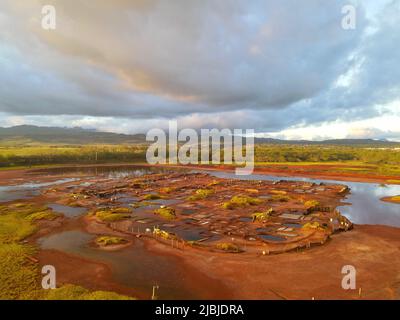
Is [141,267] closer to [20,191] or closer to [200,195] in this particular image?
[200,195]

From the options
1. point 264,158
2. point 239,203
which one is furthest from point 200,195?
point 264,158

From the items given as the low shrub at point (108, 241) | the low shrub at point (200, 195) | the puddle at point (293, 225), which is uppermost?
the low shrub at point (200, 195)

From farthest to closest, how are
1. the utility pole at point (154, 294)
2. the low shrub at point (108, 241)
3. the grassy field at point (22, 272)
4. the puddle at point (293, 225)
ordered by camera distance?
the puddle at point (293, 225) < the low shrub at point (108, 241) < the utility pole at point (154, 294) < the grassy field at point (22, 272)

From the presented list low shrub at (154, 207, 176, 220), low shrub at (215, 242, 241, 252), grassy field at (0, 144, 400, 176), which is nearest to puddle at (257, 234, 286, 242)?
low shrub at (215, 242, 241, 252)

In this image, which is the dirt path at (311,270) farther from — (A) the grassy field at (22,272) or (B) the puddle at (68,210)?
(B) the puddle at (68,210)

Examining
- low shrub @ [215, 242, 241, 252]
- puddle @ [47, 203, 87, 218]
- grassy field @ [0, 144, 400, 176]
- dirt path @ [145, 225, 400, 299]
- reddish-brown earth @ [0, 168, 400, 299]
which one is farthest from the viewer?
grassy field @ [0, 144, 400, 176]

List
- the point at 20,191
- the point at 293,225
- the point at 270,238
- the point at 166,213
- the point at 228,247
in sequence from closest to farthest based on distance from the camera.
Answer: the point at 228,247 → the point at 270,238 → the point at 293,225 → the point at 166,213 → the point at 20,191

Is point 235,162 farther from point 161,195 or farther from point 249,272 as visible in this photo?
point 249,272

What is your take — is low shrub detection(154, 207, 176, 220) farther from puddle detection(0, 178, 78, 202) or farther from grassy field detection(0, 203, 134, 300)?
puddle detection(0, 178, 78, 202)

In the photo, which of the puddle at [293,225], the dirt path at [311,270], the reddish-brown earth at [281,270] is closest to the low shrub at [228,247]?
the reddish-brown earth at [281,270]

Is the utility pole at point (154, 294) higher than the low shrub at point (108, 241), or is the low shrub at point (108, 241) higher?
the low shrub at point (108, 241)

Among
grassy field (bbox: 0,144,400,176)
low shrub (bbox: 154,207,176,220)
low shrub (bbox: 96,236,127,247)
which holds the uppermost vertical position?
grassy field (bbox: 0,144,400,176)
